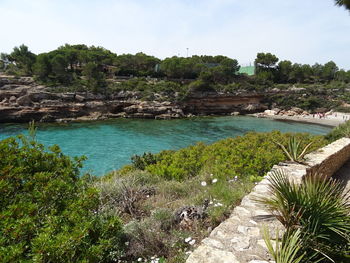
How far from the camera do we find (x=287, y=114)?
49.6 m

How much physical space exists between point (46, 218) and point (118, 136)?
24.7 metres

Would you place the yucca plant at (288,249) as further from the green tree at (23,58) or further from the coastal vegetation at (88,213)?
the green tree at (23,58)

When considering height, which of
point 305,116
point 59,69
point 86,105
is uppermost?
point 59,69

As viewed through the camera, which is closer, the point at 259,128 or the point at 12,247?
the point at 12,247

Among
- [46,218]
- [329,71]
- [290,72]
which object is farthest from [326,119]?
[46,218]

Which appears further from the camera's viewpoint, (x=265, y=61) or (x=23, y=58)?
(x=265, y=61)

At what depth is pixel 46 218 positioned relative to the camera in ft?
8.81

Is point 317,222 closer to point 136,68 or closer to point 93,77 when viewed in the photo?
point 93,77

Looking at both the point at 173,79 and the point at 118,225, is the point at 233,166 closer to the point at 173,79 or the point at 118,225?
the point at 118,225

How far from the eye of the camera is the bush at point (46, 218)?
2.18 m

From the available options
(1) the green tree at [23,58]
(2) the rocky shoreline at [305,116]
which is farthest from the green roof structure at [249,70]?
(1) the green tree at [23,58]

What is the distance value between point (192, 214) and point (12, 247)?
8.55 ft

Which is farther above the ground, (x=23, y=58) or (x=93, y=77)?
(x=23, y=58)

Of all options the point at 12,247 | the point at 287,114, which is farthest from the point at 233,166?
the point at 287,114
